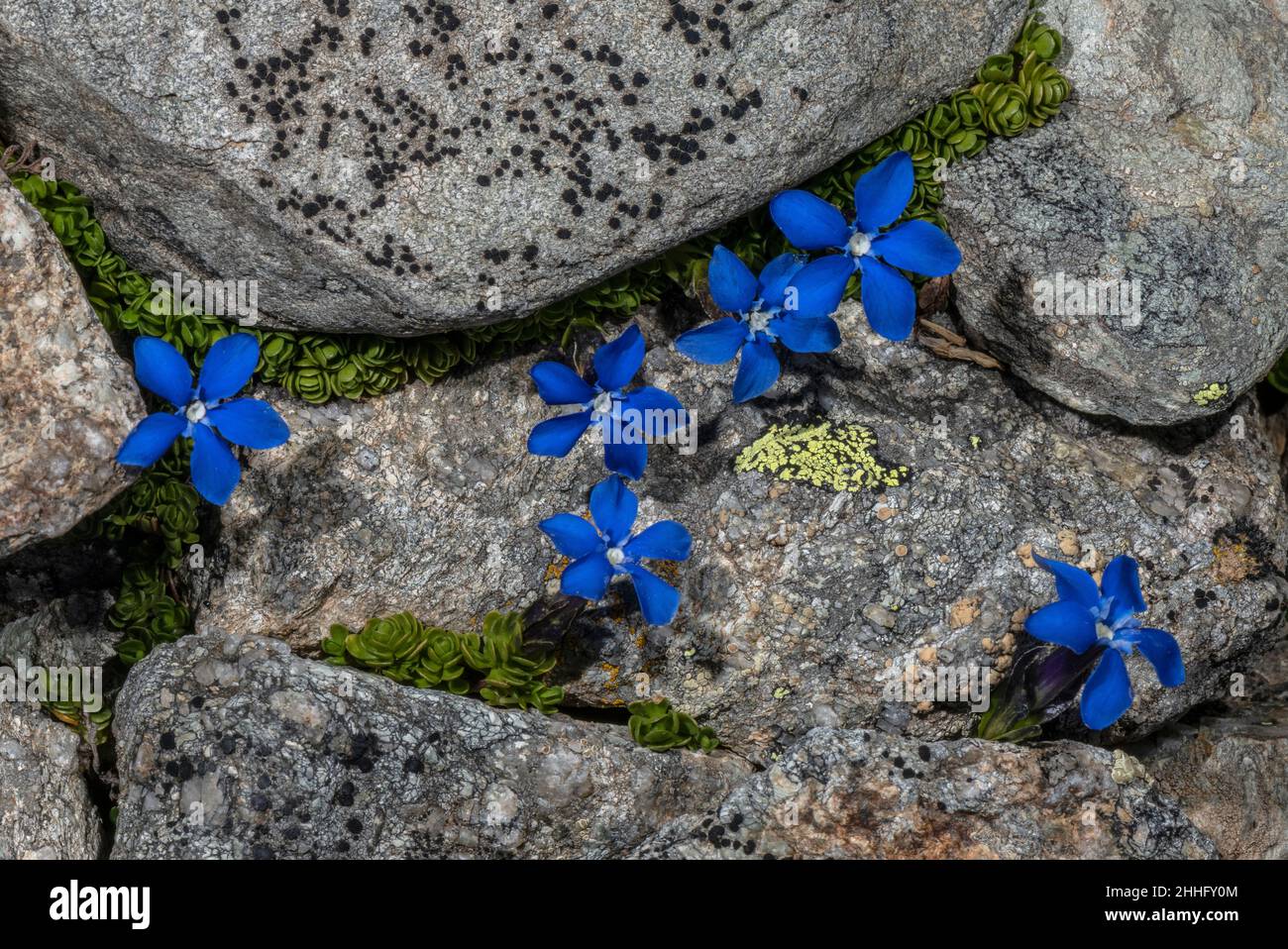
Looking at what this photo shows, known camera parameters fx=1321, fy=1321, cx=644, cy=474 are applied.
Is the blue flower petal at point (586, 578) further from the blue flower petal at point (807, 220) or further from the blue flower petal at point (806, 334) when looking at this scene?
the blue flower petal at point (807, 220)

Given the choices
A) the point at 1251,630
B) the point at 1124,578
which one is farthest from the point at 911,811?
the point at 1251,630

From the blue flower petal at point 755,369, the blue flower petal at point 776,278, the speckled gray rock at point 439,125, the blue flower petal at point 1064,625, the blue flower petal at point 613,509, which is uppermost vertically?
the speckled gray rock at point 439,125

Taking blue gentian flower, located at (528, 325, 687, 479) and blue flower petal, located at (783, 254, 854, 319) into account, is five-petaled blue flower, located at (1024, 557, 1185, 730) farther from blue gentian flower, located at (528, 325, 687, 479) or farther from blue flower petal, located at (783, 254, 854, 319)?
blue gentian flower, located at (528, 325, 687, 479)

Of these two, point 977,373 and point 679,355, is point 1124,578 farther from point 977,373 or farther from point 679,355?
point 679,355

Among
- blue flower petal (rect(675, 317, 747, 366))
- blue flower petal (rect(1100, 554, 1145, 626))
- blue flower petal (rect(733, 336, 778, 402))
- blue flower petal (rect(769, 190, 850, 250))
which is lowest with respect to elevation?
blue flower petal (rect(1100, 554, 1145, 626))

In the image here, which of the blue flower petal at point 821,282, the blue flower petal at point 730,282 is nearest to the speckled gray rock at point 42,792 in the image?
the blue flower petal at point 730,282

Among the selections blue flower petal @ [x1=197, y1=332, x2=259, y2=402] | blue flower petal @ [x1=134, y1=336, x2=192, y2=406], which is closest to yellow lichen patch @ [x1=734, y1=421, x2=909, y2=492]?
blue flower petal @ [x1=197, y1=332, x2=259, y2=402]

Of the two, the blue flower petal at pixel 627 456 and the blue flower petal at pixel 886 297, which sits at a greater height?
the blue flower petal at pixel 886 297

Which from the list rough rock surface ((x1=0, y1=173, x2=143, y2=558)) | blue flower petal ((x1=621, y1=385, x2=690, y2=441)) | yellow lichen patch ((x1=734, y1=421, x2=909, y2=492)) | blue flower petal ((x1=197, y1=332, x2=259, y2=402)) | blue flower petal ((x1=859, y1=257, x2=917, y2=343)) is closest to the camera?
rough rock surface ((x1=0, y1=173, x2=143, y2=558))
